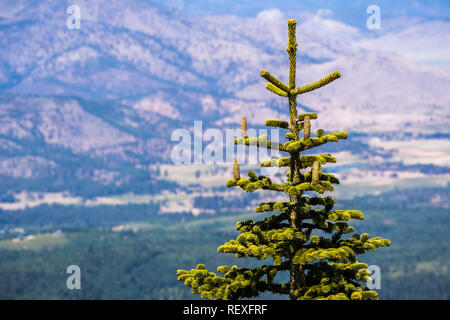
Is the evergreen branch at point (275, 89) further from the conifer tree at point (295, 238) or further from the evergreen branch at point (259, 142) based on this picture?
the evergreen branch at point (259, 142)

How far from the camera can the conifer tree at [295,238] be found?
34.1 metres

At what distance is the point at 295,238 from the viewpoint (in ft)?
116

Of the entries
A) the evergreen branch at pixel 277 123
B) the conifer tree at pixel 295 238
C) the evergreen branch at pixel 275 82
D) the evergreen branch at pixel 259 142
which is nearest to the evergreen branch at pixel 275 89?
the conifer tree at pixel 295 238

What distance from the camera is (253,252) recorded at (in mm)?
34469

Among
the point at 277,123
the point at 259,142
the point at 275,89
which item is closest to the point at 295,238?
the point at 259,142

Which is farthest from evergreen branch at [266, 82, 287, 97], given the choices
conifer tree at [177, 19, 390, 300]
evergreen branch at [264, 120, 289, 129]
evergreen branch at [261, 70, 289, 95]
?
evergreen branch at [264, 120, 289, 129]

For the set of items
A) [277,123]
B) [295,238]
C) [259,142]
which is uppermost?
[277,123]

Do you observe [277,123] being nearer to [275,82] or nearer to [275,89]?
[275,89]

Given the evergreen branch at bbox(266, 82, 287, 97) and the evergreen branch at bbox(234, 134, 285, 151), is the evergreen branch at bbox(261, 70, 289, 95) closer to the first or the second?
the evergreen branch at bbox(266, 82, 287, 97)

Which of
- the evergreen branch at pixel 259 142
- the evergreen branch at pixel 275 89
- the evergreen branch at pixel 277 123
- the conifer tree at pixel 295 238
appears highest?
the evergreen branch at pixel 275 89
